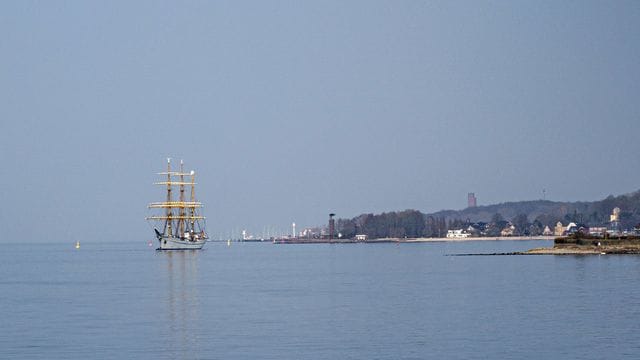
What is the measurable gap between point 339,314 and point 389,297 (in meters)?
13.8

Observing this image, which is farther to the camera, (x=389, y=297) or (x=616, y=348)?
(x=389, y=297)

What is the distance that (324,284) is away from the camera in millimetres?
91562

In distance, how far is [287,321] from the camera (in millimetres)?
55500

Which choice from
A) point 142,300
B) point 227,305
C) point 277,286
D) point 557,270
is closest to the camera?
point 227,305

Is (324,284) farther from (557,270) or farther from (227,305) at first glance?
(557,270)

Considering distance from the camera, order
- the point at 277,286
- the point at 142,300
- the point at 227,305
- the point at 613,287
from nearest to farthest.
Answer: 1. the point at 227,305
2. the point at 142,300
3. the point at 613,287
4. the point at 277,286

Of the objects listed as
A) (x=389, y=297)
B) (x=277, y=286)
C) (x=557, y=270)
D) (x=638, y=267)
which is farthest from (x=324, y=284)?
(x=638, y=267)

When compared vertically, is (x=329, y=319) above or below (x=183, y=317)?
below

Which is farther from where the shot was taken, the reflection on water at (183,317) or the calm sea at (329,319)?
the reflection on water at (183,317)

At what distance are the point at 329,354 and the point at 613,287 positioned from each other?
42.9m

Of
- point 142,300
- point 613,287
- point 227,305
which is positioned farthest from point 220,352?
point 613,287

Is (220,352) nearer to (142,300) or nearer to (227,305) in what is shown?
(227,305)

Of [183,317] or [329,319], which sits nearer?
[329,319]

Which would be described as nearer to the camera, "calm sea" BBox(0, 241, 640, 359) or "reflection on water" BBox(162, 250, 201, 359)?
"calm sea" BBox(0, 241, 640, 359)
